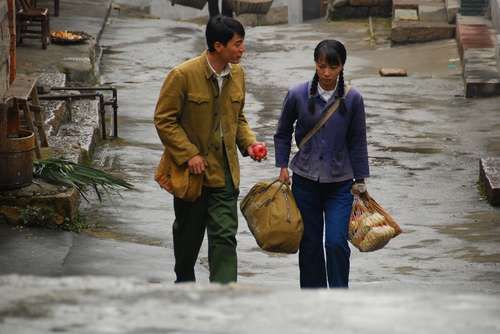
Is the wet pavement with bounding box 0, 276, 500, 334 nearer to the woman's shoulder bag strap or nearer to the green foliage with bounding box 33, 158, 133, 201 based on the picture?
the woman's shoulder bag strap

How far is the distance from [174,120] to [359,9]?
20.2m

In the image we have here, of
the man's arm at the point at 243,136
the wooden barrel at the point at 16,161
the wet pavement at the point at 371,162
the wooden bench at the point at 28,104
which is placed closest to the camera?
the man's arm at the point at 243,136

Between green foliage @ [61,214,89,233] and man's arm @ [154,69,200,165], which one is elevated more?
man's arm @ [154,69,200,165]

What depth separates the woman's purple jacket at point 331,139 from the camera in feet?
24.6

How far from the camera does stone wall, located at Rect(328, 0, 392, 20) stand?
1051 inches

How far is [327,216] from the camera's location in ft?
24.7

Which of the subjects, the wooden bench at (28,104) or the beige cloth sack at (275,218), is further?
the wooden bench at (28,104)

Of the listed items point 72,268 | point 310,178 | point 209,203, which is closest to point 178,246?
point 209,203

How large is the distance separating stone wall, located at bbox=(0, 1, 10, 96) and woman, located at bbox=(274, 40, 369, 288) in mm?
3977

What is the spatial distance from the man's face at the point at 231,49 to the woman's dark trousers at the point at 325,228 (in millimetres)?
806

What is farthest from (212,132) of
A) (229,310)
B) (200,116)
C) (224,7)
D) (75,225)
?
(224,7)

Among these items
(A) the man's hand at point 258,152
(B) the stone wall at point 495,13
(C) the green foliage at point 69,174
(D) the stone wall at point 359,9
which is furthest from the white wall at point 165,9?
(A) the man's hand at point 258,152

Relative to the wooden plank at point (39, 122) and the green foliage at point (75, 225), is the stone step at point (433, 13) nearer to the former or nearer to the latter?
the wooden plank at point (39, 122)

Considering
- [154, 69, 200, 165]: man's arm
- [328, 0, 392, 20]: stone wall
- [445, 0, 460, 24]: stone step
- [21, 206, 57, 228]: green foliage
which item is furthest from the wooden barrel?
[328, 0, 392, 20]: stone wall
